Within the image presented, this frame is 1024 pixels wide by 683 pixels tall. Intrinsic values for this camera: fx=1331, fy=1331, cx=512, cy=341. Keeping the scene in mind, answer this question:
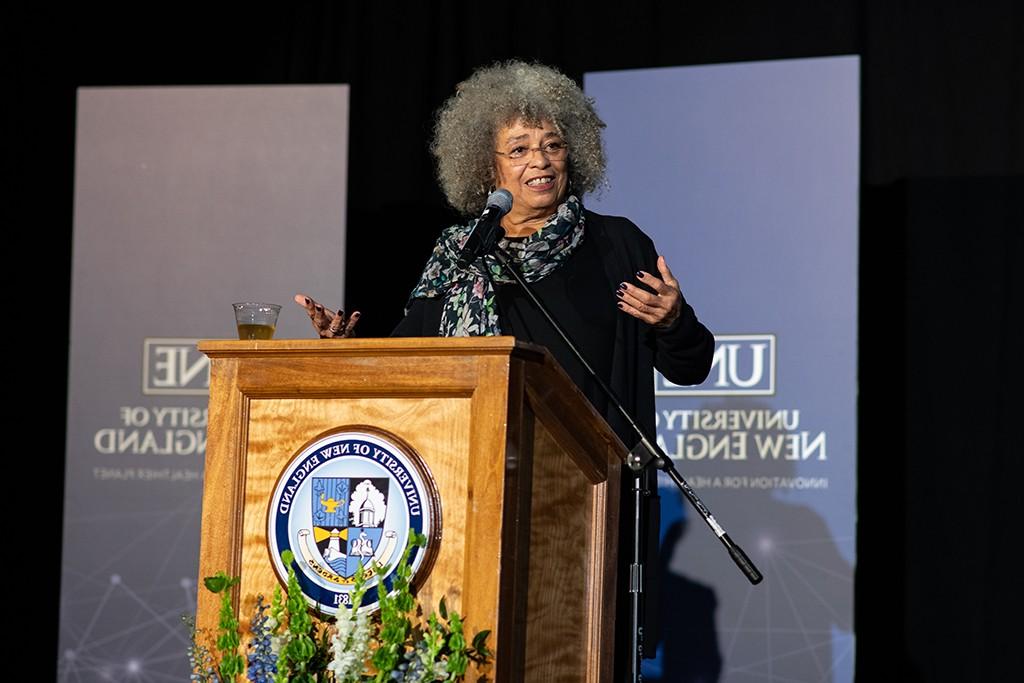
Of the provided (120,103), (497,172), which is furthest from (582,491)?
(120,103)

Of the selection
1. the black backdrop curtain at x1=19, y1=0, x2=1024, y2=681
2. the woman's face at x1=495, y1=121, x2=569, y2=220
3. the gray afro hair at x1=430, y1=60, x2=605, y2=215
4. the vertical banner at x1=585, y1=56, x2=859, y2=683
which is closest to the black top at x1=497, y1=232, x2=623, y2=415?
the woman's face at x1=495, y1=121, x2=569, y2=220

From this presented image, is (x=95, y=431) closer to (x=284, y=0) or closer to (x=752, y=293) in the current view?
(x=284, y=0)

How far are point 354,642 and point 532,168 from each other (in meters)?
1.42

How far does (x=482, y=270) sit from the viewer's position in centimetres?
257

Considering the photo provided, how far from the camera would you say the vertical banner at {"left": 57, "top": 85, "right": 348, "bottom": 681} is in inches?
166

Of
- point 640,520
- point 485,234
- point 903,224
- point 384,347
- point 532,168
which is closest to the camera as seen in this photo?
point 384,347

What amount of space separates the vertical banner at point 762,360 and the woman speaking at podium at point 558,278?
1098 millimetres

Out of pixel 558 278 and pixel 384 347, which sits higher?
pixel 558 278

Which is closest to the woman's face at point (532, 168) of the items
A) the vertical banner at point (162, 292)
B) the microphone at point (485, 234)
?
the microphone at point (485, 234)

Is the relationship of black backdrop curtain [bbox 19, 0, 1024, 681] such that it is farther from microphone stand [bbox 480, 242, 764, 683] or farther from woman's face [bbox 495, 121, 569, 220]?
microphone stand [bbox 480, 242, 764, 683]

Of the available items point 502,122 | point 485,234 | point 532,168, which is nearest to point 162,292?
point 502,122

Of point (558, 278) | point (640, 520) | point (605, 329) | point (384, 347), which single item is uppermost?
point (558, 278)

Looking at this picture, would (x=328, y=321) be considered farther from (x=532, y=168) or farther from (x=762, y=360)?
(x=762, y=360)

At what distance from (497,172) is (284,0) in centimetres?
219
